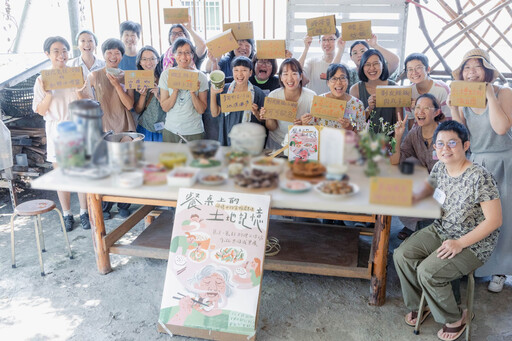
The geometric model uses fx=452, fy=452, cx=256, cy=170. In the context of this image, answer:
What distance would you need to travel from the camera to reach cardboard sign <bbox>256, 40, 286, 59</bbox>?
11.9ft

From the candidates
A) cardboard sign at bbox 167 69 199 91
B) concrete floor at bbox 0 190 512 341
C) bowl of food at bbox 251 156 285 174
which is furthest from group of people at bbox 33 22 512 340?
bowl of food at bbox 251 156 285 174

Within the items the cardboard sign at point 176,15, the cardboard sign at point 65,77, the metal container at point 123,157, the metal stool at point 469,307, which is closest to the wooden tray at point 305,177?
the metal container at point 123,157

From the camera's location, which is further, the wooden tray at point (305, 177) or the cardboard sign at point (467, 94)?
the cardboard sign at point (467, 94)

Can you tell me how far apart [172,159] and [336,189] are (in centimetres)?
55

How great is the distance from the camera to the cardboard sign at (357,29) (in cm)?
375

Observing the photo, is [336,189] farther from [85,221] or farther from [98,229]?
[85,221]

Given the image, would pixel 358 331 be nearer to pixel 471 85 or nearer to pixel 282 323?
pixel 282 323

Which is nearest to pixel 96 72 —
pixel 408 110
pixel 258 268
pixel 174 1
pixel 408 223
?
pixel 258 268

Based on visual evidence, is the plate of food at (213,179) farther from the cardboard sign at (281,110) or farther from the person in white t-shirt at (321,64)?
the person in white t-shirt at (321,64)

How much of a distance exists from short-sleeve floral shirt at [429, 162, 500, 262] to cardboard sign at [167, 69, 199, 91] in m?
1.51

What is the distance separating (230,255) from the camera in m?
2.75

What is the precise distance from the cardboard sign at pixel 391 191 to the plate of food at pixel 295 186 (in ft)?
0.68

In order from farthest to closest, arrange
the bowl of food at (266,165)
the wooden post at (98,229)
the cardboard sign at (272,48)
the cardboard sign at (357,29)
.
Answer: the cardboard sign at (357,29) → the cardboard sign at (272,48) → the wooden post at (98,229) → the bowl of food at (266,165)

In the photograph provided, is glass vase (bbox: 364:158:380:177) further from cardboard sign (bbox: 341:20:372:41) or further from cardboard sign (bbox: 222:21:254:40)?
cardboard sign (bbox: 222:21:254:40)
